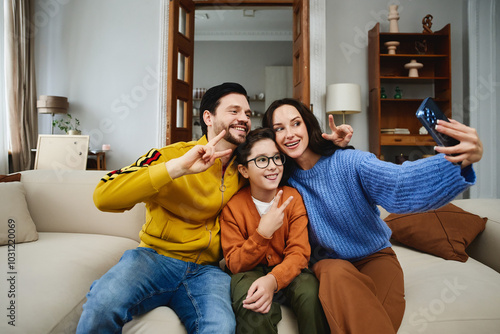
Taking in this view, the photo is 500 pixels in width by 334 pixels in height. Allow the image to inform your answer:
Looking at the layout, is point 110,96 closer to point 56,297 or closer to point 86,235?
point 86,235

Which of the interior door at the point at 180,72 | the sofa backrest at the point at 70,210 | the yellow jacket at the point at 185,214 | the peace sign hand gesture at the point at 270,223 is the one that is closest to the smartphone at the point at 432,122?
the peace sign hand gesture at the point at 270,223

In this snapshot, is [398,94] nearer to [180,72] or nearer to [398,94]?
[398,94]

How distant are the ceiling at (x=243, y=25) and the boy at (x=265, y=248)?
5.20 m

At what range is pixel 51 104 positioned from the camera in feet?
13.4

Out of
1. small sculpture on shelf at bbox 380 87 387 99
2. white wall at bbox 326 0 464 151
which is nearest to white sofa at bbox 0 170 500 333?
small sculpture on shelf at bbox 380 87 387 99

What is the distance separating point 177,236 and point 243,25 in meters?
6.11

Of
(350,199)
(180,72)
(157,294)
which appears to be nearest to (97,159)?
(180,72)

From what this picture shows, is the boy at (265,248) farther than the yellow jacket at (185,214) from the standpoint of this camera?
No

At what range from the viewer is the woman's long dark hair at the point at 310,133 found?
130cm

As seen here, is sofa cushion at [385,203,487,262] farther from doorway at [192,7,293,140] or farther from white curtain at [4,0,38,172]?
doorway at [192,7,293,140]

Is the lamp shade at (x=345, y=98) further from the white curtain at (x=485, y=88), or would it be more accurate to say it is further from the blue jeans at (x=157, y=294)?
the blue jeans at (x=157, y=294)

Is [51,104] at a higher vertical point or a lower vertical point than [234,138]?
higher

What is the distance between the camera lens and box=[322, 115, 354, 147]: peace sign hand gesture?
4.15 ft

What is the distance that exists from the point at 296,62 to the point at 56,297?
341cm
